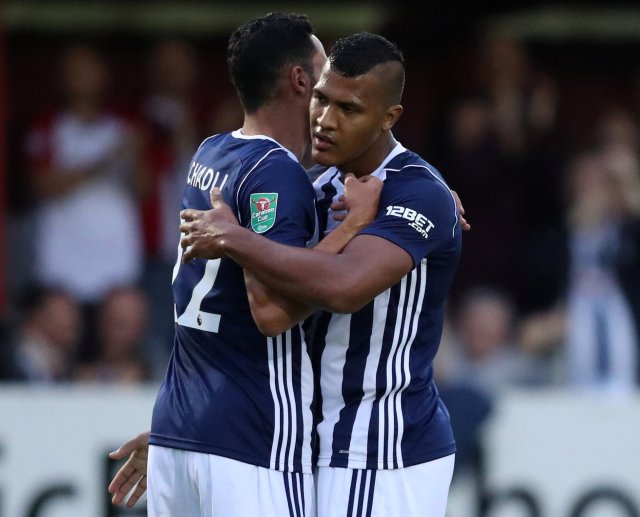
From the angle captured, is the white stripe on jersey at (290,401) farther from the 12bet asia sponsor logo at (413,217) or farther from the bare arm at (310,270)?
the 12bet asia sponsor logo at (413,217)

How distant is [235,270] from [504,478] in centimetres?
337

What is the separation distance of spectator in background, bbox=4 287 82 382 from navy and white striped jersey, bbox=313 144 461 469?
3.89 metres

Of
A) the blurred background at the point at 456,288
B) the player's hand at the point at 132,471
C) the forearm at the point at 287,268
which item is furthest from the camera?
the blurred background at the point at 456,288

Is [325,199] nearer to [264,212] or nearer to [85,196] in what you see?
[264,212]

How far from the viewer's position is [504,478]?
718cm

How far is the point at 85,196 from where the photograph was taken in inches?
330

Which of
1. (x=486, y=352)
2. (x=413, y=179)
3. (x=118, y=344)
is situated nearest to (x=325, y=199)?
(x=413, y=179)

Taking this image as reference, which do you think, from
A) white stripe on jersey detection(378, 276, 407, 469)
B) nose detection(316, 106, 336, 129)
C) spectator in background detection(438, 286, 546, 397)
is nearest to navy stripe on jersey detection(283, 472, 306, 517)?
white stripe on jersey detection(378, 276, 407, 469)

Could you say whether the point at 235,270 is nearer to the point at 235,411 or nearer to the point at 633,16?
the point at 235,411

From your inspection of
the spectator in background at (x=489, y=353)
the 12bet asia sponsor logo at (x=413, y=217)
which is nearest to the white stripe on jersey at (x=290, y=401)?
the 12bet asia sponsor logo at (x=413, y=217)

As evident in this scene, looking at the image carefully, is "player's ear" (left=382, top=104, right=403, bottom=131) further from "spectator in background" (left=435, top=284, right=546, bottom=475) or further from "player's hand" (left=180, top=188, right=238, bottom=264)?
"spectator in background" (left=435, top=284, right=546, bottom=475)

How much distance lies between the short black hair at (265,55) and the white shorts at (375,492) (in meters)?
1.18

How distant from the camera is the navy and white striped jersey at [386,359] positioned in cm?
423

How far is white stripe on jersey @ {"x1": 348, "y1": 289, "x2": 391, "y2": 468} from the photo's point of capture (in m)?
4.23
